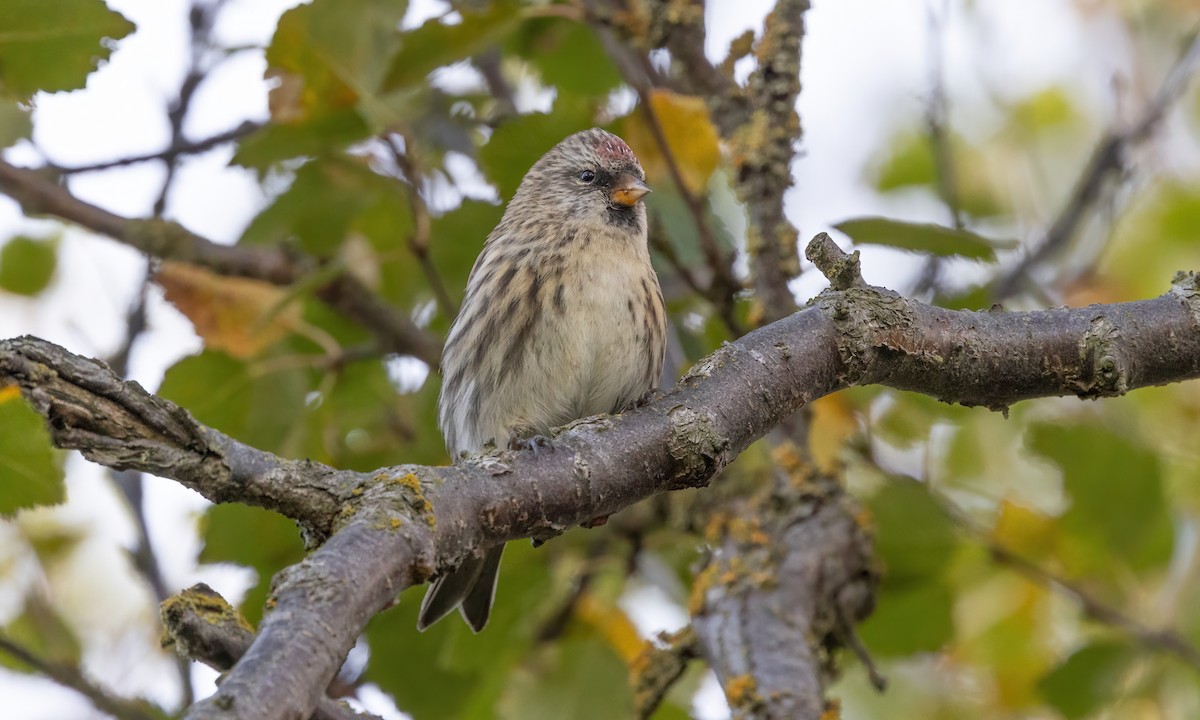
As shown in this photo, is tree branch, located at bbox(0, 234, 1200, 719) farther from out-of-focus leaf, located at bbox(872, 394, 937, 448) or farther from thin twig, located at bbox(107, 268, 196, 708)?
thin twig, located at bbox(107, 268, 196, 708)

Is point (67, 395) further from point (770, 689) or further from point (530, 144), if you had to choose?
point (530, 144)

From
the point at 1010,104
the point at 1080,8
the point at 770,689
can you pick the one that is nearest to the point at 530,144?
the point at 770,689

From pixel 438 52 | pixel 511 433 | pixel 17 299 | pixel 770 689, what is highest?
pixel 17 299

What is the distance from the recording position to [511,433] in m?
2.91

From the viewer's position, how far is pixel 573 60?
364 cm

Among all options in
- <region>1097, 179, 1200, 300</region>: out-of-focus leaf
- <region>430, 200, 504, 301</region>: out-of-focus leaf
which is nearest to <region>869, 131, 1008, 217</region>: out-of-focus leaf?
<region>1097, 179, 1200, 300</region>: out-of-focus leaf

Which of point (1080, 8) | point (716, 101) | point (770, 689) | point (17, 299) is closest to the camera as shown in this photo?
point (770, 689)

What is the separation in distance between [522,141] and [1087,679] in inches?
73.4

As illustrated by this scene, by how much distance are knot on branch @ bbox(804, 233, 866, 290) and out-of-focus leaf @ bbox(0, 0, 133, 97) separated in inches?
51.1

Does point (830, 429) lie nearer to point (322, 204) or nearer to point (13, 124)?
point (322, 204)

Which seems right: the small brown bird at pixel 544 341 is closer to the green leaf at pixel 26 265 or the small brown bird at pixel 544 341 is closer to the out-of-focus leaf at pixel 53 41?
the out-of-focus leaf at pixel 53 41

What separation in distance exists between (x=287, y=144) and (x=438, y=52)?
46cm

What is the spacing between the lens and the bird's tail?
2.76 metres

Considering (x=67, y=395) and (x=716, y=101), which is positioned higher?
(x=716, y=101)
